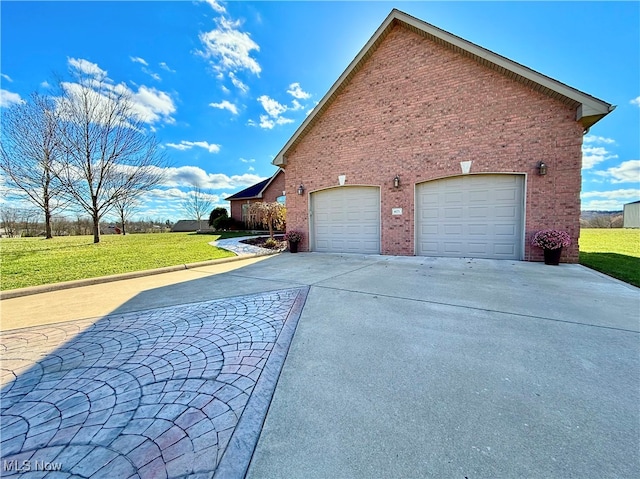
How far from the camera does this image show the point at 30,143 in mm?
12805

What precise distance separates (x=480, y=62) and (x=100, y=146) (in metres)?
17.5

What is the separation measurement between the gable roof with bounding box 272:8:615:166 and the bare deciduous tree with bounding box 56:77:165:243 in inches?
416

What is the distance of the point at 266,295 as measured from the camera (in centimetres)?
450

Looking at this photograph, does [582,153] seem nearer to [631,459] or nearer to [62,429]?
[631,459]

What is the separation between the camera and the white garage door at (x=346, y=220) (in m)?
9.23

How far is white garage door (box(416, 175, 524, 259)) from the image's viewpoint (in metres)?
7.39

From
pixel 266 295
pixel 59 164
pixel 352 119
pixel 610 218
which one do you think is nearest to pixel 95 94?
pixel 59 164

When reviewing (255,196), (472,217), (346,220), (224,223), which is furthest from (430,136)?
(224,223)

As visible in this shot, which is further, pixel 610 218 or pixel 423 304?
pixel 610 218

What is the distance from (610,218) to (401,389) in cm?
3954

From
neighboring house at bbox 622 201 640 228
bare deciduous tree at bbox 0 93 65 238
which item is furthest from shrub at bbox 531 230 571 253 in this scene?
neighboring house at bbox 622 201 640 228

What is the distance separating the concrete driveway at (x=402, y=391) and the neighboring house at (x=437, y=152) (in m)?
3.94

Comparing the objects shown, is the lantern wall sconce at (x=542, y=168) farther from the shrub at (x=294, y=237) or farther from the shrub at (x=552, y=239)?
the shrub at (x=294, y=237)

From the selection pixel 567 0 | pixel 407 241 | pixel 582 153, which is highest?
pixel 567 0
